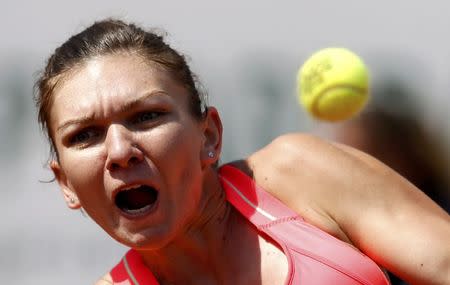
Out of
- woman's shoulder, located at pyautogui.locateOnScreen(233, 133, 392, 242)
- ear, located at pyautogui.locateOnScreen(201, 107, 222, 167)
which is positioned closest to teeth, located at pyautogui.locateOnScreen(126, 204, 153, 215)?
ear, located at pyautogui.locateOnScreen(201, 107, 222, 167)

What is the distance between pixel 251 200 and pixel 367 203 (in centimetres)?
29

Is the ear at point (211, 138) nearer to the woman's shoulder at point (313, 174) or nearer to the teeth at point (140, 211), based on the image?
the woman's shoulder at point (313, 174)

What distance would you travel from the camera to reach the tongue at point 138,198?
2.70 metres

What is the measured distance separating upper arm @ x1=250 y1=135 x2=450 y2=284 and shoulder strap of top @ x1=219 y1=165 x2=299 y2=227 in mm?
36

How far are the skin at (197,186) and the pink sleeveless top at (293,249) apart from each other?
30mm

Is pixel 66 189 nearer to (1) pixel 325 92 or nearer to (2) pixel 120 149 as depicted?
(2) pixel 120 149

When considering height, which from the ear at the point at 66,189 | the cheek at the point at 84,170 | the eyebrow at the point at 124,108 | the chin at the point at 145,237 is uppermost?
the eyebrow at the point at 124,108

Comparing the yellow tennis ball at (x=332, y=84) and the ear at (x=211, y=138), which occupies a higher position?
the ear at (x=211, y=138)

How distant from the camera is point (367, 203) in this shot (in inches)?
109

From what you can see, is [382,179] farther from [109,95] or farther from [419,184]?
[419,184]

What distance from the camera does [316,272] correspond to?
268 centimetres

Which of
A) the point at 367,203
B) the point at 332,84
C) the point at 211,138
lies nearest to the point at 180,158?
the point at 211,138

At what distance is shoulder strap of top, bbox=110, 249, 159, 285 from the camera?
285 centimetres

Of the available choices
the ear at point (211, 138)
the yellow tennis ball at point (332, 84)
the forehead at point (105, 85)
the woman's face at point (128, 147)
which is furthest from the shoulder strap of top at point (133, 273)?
the yellow tennis ball at point (332, 84)
